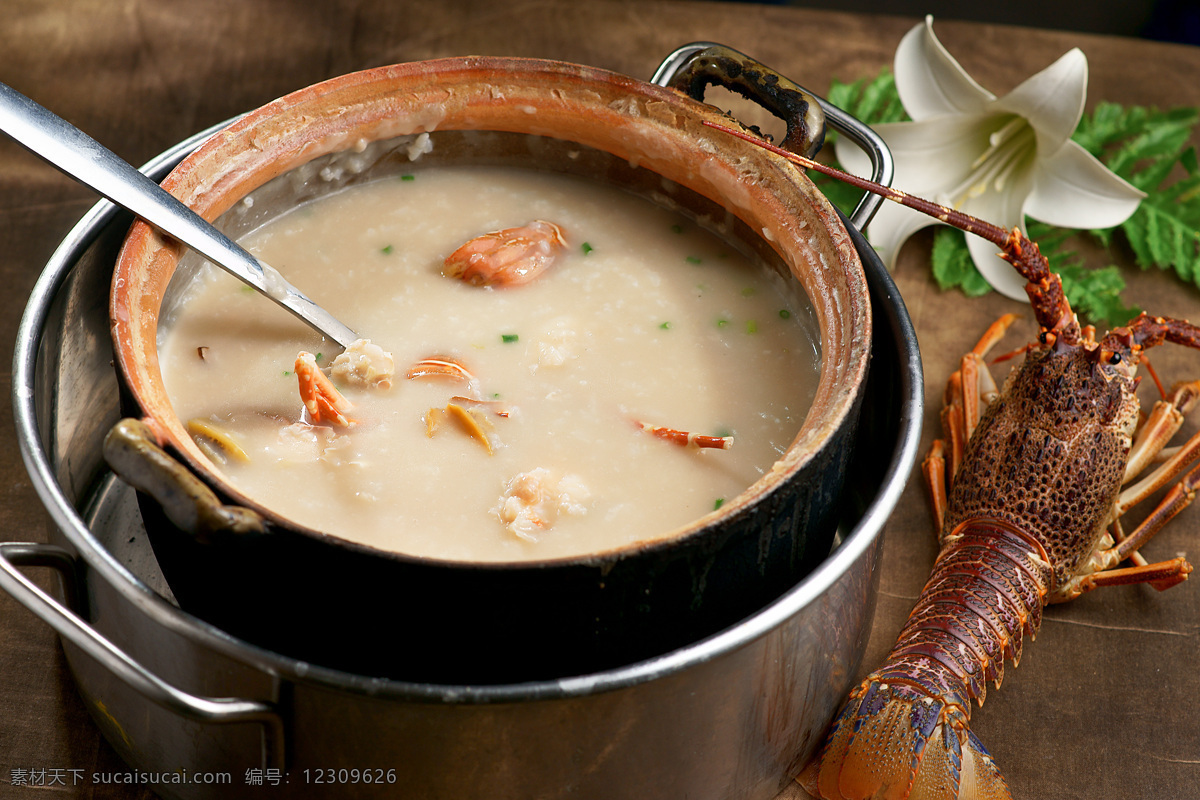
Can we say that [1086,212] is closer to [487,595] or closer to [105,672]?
[487,595]

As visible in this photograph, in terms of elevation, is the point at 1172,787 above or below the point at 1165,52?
below

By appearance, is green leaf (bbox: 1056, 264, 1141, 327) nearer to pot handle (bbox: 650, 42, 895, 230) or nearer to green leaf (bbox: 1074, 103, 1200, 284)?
green leaf (bbox: 1074, 103, 1200, 284)

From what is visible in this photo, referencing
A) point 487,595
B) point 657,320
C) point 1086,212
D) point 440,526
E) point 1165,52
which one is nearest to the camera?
point 487,595

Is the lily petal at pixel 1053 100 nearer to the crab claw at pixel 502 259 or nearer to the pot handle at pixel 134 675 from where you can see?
the crab claw at pixel 502 259

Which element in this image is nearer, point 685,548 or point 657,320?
point 685,548

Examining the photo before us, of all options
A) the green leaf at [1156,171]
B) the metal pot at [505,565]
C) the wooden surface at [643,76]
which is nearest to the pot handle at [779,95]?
the metal pot at [505,565]

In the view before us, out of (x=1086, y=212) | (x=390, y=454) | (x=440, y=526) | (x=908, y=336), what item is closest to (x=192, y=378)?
(x=390, y=454)
